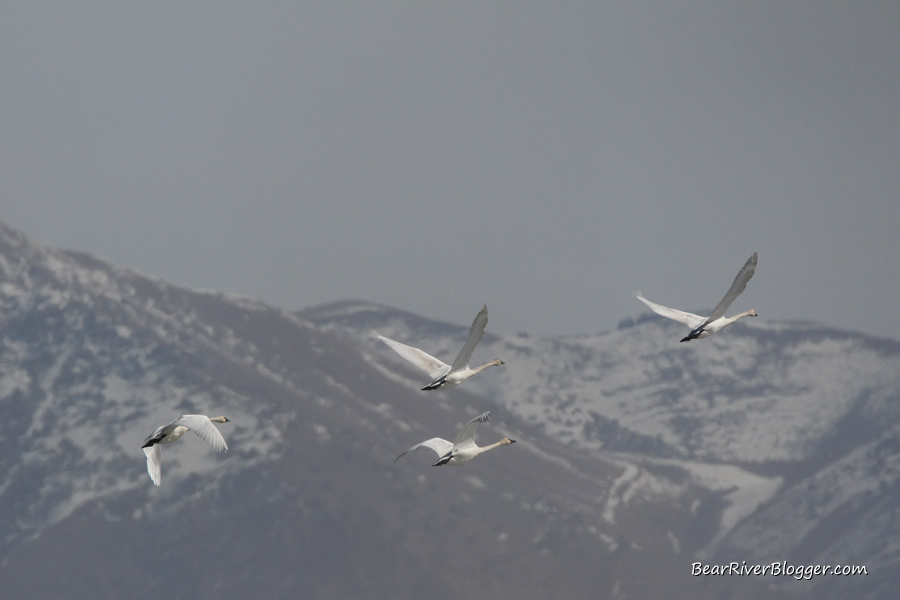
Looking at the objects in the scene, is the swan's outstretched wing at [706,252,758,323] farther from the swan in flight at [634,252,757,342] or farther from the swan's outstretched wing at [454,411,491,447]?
the swan's outstretched wing at [454,411,491,447]

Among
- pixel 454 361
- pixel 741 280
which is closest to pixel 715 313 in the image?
pixel 741 280

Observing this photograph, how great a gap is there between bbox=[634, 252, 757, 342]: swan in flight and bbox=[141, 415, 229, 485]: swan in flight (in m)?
26.4

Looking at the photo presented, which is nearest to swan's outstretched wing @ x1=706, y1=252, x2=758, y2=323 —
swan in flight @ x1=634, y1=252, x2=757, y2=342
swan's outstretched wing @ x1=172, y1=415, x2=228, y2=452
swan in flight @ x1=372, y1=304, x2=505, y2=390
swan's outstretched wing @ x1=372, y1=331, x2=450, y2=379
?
swan in flight @ x1=634, y1=252, x2=757, y2=342

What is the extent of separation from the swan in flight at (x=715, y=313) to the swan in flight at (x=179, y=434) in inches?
1040

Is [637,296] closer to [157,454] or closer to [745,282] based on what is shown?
[745,282]

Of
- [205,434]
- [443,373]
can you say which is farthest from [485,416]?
[205,434]

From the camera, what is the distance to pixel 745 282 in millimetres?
74875

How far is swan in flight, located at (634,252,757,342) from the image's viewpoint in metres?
73.8

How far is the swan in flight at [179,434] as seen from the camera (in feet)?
230

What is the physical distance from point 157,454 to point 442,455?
16307 millimetres

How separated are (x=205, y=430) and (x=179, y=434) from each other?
591cm

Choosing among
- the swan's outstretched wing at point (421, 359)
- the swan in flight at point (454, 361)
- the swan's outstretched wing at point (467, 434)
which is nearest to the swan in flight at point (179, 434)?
the swan in flight at point (454, 361)

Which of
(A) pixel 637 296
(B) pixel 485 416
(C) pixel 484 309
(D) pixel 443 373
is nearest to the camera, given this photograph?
(C) pixel 484 309

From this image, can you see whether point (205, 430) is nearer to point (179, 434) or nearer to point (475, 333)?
point (179, 434)
